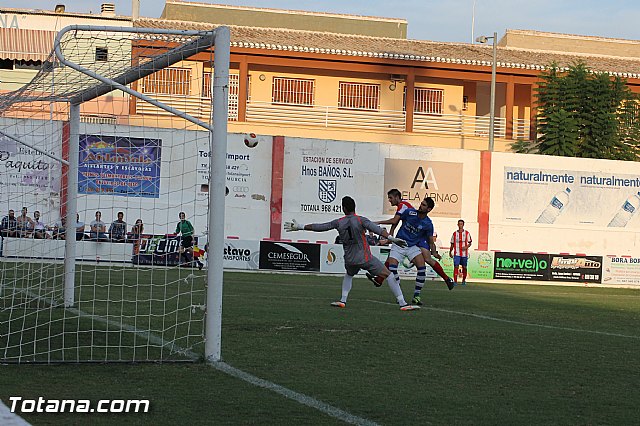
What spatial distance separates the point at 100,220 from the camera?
2684 centimetres

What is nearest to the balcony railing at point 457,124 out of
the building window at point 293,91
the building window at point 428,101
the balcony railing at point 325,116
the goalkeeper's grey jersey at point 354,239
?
the building window at point 428,101

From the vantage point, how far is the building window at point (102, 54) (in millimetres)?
11062

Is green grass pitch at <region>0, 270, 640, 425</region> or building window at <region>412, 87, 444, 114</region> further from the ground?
building window at <region>412, 87, 444, 114</region>

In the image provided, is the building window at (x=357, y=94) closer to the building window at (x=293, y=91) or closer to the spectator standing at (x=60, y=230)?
the building window at (x=293, y=91)

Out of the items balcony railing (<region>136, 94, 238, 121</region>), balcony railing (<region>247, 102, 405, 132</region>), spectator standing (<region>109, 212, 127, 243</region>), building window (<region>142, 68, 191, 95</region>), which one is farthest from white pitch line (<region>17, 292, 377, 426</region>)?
balcony railing (<region>247, 102, 405, 132</region>)

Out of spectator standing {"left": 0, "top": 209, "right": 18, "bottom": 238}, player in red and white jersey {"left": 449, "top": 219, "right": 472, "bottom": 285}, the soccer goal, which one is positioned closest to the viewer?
the soccer goal

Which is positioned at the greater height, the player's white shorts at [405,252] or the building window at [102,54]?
the building window at [102,54]

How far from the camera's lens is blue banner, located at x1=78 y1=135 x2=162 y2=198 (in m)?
27.4

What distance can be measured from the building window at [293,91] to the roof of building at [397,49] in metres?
1.87

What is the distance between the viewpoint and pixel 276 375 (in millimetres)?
8586

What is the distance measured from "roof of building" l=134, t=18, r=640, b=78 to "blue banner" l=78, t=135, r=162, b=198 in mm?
13483

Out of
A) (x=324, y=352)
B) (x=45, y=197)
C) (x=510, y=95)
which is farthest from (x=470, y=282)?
(x=324, y=352)

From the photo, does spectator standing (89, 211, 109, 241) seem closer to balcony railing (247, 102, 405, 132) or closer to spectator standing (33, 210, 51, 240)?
spectator standing (33, 210, 51, 240)

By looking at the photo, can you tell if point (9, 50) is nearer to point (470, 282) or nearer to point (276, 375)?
point (470, 282)
